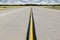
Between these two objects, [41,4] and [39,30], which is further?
[41,4]

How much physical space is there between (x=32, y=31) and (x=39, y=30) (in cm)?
5

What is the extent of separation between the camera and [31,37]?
2.16 feet

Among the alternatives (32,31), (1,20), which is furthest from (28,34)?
(1,20)

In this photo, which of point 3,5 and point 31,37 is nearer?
point 31,37

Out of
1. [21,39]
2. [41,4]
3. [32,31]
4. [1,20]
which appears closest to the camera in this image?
[21,39]

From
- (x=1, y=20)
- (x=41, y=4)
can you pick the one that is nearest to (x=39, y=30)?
(x=1, y=20)

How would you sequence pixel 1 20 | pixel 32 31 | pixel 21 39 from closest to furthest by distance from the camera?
pixel 21 39 → pixel 32 31 → pixel 1 20

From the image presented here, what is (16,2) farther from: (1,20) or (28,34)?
(28,34)

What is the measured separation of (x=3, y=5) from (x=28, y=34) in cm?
156

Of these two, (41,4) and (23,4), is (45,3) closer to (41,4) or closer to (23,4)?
(41,4)

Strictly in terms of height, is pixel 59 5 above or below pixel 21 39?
above

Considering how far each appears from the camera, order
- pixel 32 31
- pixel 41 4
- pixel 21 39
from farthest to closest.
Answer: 1. pixel 41 4
2. pixel 32 31
3. pixel 21 39

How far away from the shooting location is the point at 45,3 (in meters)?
2.13

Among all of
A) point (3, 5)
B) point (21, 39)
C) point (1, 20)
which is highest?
point (3, 5)
